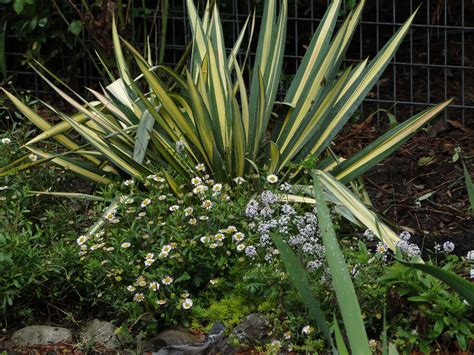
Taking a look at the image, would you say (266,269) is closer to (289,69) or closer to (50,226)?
(50,226)

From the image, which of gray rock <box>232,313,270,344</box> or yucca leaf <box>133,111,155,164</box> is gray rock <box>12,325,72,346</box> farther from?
yucca leaf <box>133,111,155,164</box>

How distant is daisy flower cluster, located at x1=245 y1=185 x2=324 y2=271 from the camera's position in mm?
3520

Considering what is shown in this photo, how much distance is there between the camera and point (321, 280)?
3496mm

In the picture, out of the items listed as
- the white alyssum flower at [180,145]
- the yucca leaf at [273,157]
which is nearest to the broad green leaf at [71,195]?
the white alyssum flower at [180,145]

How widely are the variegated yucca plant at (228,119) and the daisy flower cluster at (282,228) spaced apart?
16.6 inches

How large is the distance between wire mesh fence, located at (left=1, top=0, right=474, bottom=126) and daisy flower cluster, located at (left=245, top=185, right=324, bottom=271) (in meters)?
2.44

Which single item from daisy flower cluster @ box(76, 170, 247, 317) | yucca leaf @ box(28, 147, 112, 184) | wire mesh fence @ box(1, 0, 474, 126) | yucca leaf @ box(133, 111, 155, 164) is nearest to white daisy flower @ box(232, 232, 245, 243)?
daisy flower cluster @ box(76, 170, 247, 317)

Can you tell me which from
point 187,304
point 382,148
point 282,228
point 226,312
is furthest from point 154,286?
point 382,148

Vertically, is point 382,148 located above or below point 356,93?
below

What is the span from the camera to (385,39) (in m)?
6.74

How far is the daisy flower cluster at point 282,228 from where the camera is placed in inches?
139

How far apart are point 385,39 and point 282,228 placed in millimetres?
3406

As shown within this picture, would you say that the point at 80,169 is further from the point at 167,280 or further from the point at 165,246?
the point at 167,280

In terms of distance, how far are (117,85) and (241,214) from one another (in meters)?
1.35
